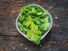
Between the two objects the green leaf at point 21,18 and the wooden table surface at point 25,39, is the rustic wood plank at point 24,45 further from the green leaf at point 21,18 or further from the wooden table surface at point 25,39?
the green leaf at point 21,18

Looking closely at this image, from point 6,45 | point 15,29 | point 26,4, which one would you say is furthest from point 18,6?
point 6,45

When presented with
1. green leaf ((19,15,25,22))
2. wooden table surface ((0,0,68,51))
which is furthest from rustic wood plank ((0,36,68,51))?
green leaf ((19,15,25,22))

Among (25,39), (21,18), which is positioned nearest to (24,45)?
(25,39)

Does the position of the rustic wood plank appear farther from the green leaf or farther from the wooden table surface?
the green leaf

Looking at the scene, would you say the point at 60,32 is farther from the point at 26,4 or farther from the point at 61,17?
the point at 26,4

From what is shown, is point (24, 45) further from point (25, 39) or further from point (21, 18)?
point (21, 18)

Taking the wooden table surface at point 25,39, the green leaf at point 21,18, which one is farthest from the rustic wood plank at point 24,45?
the green leaf at point 21,18

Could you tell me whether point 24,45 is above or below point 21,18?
below

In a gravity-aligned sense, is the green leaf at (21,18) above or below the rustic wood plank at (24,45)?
above
